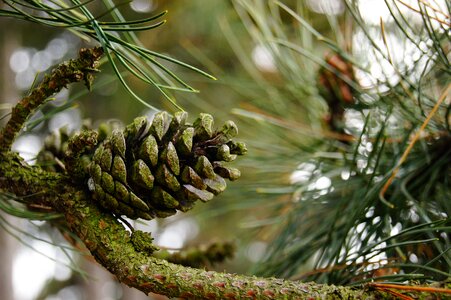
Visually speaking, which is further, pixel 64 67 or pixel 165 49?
pixel 165 49

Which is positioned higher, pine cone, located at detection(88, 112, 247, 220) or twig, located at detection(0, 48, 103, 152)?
twig, located at detection(0, 48, 103, 152)

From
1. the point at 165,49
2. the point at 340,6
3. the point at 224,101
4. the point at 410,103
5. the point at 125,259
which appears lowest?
the point at 125,259

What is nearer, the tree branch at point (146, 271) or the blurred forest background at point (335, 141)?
the tree branch at point (146, 271)

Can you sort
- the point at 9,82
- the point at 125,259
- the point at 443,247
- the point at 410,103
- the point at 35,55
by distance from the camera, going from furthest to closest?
the point at 35,55
the point at 9,82
the point at 410,103
the point at 443,247
the point at 125,259

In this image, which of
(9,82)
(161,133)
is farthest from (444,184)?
(9,82)

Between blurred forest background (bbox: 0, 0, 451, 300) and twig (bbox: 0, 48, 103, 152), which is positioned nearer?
twig (bbox: 0, 48, 103, 152)

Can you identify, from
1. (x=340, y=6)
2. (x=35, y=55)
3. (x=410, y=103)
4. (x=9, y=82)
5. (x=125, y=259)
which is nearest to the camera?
(x=125, y=259)

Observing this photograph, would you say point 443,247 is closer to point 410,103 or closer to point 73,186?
point 410,103
